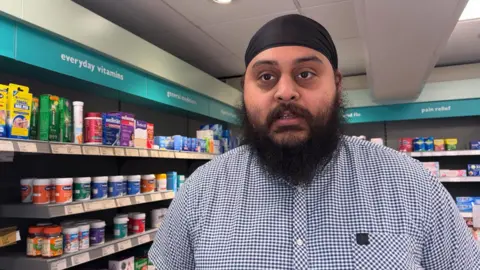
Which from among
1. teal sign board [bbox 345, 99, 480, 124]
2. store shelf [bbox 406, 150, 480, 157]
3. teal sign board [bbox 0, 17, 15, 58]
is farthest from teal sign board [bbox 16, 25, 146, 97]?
store shelf [bbox 406, 150, 480, 157]

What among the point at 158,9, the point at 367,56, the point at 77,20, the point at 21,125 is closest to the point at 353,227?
the point at 21,125

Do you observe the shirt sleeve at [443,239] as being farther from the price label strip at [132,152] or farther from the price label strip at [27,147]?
the price label strip at [132,152]

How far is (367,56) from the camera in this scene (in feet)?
13.3

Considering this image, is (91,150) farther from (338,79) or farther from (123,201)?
(338,79)

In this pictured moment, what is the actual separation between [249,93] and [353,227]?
551mm

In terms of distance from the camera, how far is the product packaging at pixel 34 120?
88.8 inches

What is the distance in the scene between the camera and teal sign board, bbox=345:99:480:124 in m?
5.63

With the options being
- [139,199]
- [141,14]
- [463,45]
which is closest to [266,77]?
[139,199]

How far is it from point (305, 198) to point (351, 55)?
14.7 ft

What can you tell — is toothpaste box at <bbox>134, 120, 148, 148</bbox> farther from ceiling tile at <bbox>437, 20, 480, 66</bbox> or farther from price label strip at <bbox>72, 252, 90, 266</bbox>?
ceiling tile at <bbox>437, 20, 480, 66</bbox>

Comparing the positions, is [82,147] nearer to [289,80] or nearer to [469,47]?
[289,80]

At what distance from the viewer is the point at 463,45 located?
498 cm

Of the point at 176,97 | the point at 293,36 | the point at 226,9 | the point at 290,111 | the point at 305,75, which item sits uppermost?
the point at 226,9

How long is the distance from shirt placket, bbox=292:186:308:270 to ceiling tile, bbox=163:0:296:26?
8.48 feet
